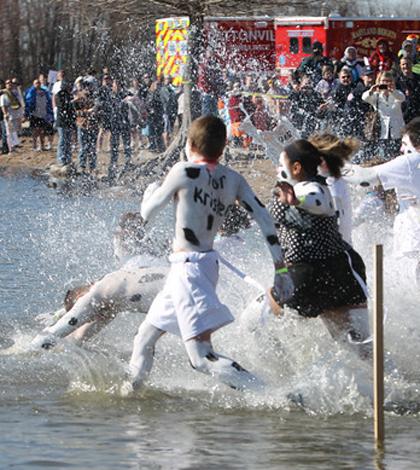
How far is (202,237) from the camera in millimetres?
8039

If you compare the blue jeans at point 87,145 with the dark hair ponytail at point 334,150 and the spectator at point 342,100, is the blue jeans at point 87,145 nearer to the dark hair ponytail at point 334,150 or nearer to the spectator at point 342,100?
the spectator at point 342,100

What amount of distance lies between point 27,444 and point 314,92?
46.2ft

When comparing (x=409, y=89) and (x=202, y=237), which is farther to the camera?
(x=409, y=89)

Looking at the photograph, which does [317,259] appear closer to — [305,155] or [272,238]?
[272,238]

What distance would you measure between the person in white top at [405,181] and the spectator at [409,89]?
359 inches

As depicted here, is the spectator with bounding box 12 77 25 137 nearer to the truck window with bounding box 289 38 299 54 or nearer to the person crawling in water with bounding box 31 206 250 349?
the truck window with bounding box 289 38 299 54


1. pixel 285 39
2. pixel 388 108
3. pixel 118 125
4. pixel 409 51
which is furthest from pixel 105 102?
pixel 285 39

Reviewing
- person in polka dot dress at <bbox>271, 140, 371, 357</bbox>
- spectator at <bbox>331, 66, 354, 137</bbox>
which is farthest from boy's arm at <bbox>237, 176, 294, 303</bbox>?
spectator at <bbox>331, 66, 354, 137</bbox>

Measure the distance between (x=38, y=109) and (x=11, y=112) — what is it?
1.40 m

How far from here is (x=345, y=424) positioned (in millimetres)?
8039

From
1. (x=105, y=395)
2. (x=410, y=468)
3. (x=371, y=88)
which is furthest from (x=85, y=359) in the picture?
(x=371, y=88)

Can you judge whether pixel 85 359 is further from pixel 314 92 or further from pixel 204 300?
pixel 314 92

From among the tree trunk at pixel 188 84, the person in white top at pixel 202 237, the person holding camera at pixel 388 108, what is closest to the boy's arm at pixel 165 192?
the person in white top at pixel 202 237

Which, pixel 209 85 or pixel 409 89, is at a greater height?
pixel 409 89
